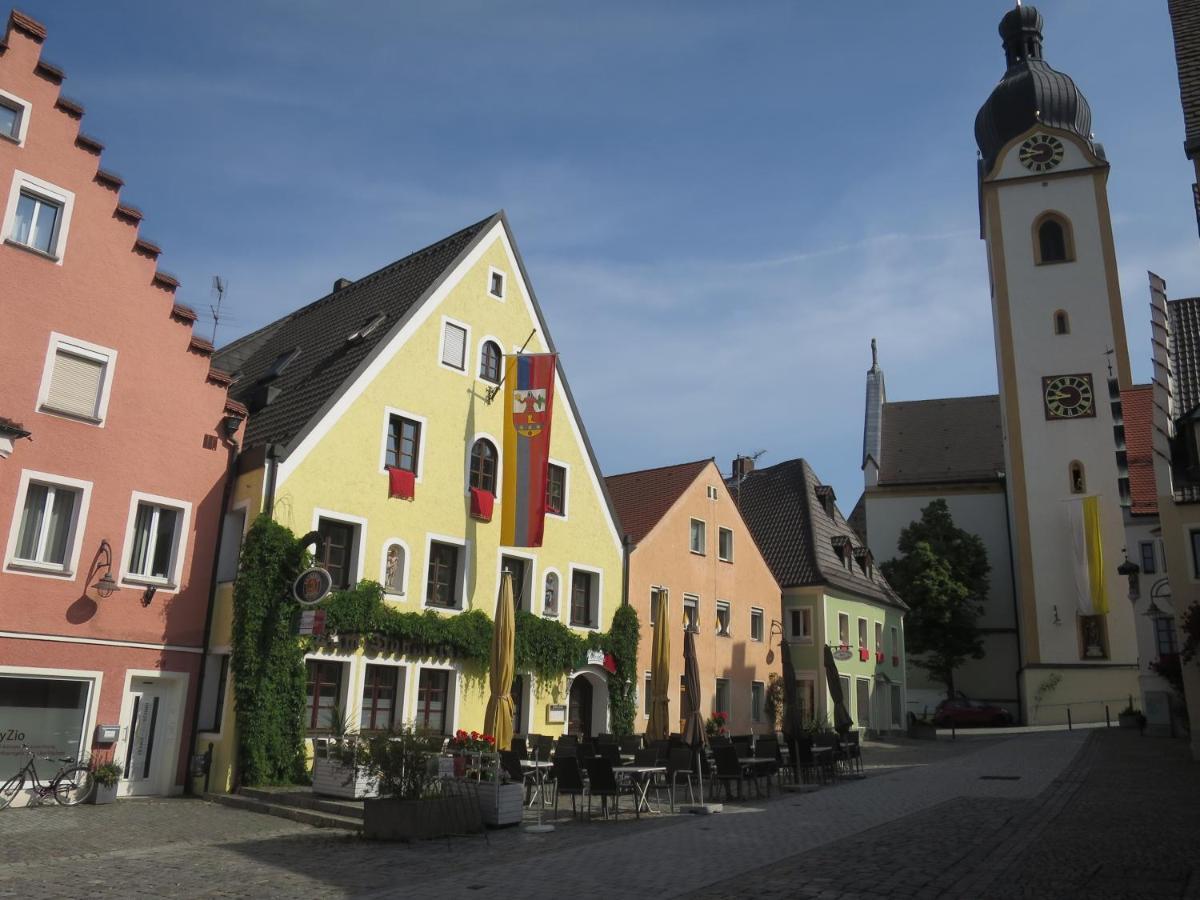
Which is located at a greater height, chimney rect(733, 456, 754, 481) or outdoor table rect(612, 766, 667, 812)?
chimney rect(733, 456, 754, 481)

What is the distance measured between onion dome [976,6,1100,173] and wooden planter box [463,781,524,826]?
161 feet

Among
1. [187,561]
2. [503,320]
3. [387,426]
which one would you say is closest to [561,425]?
[503,320]

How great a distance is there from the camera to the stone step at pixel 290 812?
1388 centimetres

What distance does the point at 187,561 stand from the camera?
59.2 feet

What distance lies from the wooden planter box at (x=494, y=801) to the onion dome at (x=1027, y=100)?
49.1m

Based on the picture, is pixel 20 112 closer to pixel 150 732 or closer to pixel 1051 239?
pixel 150 732

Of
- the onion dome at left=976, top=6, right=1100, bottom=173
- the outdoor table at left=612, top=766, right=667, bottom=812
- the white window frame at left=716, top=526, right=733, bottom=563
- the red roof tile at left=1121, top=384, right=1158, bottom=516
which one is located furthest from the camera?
the onion dome at left=976, top=6, right=1100, bottom=173

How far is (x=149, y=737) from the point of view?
56.7 ft

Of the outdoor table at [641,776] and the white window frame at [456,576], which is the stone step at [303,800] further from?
the white window frame at [456,576]

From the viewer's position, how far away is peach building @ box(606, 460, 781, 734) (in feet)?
91.0

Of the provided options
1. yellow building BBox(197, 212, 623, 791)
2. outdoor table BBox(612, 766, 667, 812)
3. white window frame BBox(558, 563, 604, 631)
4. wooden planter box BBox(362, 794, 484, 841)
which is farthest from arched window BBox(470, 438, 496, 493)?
wooden planter box BBox(362, 794, 484, 841)

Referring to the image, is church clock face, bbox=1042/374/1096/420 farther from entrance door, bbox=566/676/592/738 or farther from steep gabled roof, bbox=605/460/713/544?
entrance door, bbox=566/676/592/738

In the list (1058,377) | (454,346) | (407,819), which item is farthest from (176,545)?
(1058,377)

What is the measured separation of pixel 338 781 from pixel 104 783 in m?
3.78
